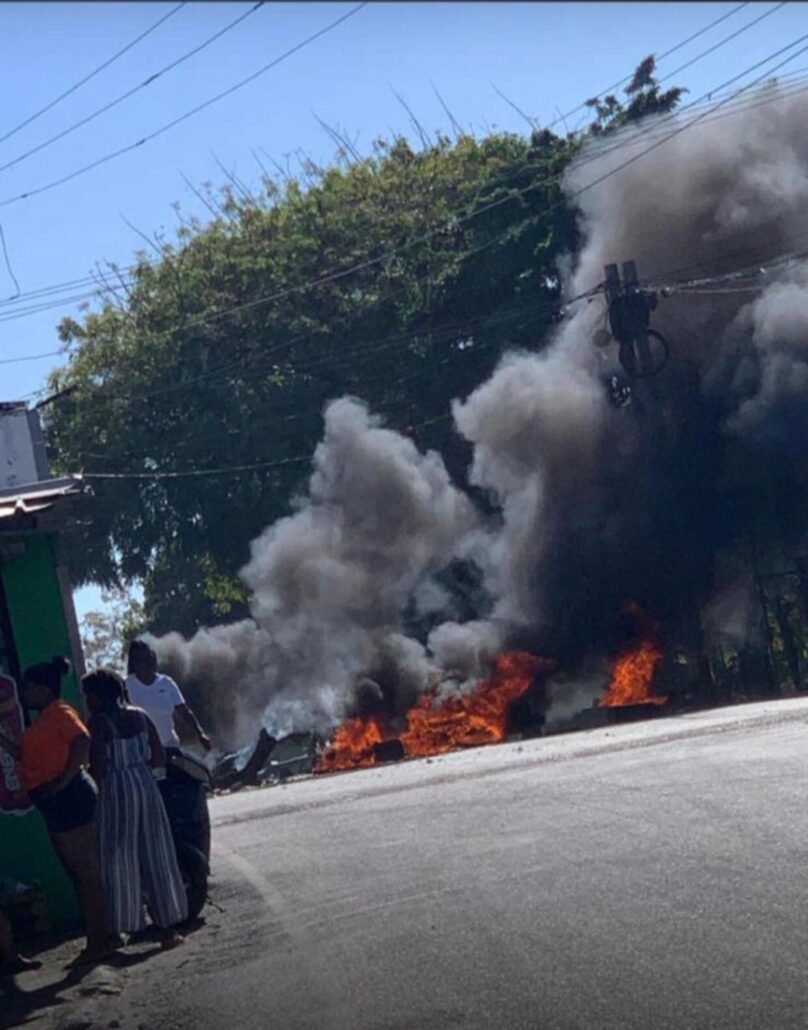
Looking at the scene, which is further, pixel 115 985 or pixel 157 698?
pixel 157 698

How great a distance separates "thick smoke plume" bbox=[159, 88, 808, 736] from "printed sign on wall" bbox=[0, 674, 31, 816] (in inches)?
871

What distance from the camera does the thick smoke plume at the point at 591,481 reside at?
34.8 m

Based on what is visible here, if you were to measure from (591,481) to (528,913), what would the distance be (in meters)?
27.3

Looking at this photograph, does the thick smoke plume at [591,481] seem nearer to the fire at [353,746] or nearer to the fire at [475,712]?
the fire at [475,712]

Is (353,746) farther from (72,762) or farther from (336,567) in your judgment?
(72,762)

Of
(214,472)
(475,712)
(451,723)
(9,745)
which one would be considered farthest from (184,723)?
(214,472)

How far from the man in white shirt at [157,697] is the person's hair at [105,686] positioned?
1.80m

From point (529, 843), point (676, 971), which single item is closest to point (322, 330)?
point (529, 843)

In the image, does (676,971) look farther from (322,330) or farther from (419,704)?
(322,330)

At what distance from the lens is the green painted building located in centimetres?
1134

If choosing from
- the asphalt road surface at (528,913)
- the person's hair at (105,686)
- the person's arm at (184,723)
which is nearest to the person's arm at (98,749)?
the person's hair at (105,686)

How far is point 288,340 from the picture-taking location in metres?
41.5

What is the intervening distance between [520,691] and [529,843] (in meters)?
20.6

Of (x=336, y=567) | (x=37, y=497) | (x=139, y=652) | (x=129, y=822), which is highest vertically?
(x=336, y=567)
